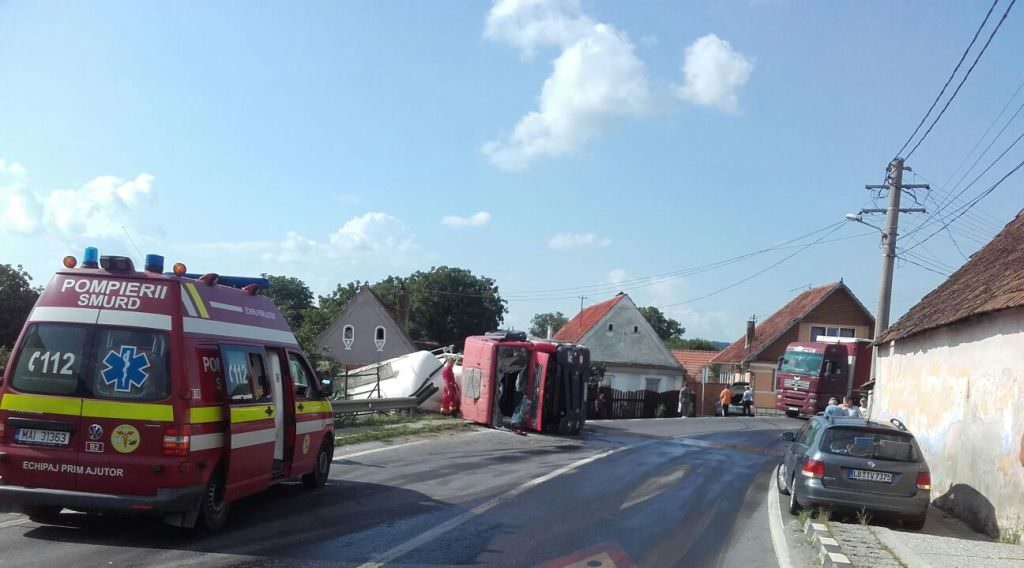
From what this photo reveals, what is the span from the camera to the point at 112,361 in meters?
7.69

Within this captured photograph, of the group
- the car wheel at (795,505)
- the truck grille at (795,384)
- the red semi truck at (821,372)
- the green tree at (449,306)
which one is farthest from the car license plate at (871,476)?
the green tree at (449,306)

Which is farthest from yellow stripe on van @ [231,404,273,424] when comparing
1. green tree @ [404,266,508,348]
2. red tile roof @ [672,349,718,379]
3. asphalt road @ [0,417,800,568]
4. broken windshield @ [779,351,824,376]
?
green tree @ [404,266,508,348]

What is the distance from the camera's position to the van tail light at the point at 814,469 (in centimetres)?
1127

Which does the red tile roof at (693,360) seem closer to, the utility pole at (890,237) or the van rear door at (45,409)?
the utility pole at (890,237)

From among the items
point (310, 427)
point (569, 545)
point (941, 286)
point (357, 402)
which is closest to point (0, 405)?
point (310, 427)

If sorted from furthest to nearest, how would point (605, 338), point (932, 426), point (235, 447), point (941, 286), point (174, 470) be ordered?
1. point (605, 338)
2. point (941, 286)
3. point (932, 426)
4. point (235, 447)
5. point (174, 470)

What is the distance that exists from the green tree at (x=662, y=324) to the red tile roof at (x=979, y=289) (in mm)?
99117

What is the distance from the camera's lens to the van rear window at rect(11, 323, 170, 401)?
25.0 feet

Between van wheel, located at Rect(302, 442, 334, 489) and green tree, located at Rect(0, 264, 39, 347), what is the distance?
31976 millimetres

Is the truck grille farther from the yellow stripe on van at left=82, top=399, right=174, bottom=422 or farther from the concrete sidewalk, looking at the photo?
the yellow stripe on van at left=82, top=399, right=174, bottom=422

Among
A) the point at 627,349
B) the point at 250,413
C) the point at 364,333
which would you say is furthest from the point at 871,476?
the point at 364,333

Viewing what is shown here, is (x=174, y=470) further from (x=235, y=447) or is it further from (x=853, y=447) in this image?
(x=853, y=447)

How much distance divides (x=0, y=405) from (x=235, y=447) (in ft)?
6.58

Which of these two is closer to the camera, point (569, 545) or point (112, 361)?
point (112, 361)
